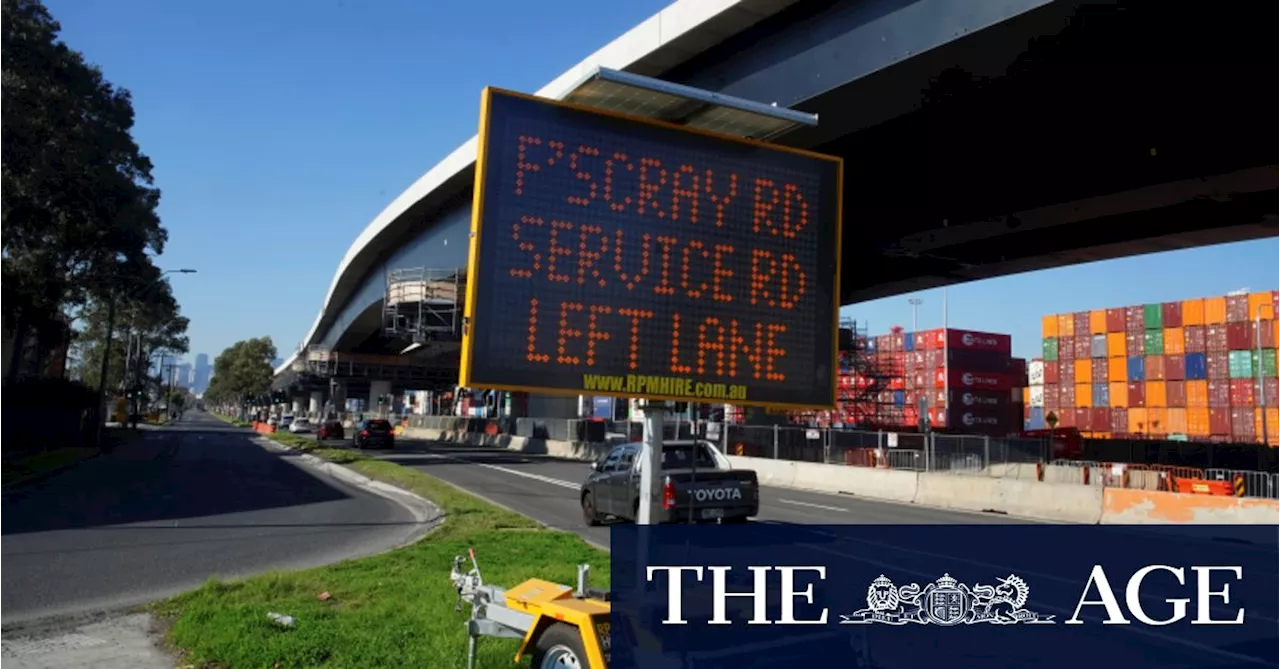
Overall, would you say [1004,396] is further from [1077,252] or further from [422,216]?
[422,216]

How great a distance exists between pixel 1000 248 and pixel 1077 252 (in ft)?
8.14

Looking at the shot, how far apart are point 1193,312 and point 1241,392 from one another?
5.39 m

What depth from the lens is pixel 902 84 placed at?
13523 millimetres

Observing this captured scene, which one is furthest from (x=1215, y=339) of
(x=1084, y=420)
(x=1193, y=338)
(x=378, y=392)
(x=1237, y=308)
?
(x=378, y=392)

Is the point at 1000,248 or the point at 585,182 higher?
the point at 1000,248

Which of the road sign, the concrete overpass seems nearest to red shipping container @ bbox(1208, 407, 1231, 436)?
the concrete overpass

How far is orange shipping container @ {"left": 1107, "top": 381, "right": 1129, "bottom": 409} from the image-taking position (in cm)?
5078

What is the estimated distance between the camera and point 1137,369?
165 feet

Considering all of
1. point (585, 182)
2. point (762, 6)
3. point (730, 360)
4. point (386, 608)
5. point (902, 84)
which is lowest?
point (386, 608)

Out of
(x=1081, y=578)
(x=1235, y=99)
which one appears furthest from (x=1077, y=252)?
(x=1081, y=578)

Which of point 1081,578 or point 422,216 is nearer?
point 1081,578

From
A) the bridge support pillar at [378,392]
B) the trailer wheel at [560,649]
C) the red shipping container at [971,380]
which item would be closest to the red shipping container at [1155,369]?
the red shipping container at [971,380]

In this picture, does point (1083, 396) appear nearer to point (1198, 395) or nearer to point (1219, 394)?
point (1198, 395)

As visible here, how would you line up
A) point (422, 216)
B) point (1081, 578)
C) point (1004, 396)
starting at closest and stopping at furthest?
point (1081, 578), point (422, 216), point (1004, 396)
